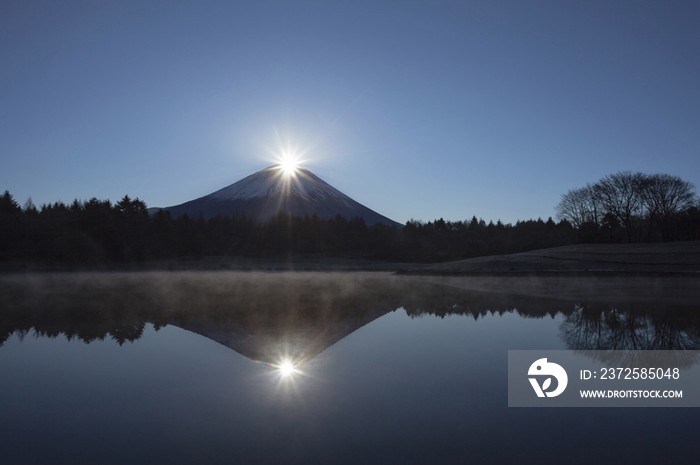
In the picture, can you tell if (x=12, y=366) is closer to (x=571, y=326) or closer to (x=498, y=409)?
(x=498, y=409)

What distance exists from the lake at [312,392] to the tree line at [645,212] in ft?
134

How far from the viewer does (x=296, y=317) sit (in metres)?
10.6

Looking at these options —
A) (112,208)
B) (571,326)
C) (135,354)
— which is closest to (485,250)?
(112,208)

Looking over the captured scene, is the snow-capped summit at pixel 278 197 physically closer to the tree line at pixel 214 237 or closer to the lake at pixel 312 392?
the tree line at pixel 214 237

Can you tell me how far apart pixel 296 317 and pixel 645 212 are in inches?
1960

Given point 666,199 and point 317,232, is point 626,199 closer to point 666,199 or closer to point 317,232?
point 666,199

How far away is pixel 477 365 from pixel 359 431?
2782 mm

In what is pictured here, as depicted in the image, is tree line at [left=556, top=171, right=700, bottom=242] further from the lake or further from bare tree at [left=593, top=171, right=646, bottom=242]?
the lake

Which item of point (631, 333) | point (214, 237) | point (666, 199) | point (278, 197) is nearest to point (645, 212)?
point (666, 199)

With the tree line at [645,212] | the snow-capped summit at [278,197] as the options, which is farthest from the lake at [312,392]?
the snow-capped summit at [278,197]

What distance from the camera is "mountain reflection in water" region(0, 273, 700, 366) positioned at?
24.2 feet

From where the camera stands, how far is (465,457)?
10.5 ft

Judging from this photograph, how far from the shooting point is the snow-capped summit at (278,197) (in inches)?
5300

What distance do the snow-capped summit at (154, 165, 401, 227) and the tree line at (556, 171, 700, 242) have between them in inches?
3702
